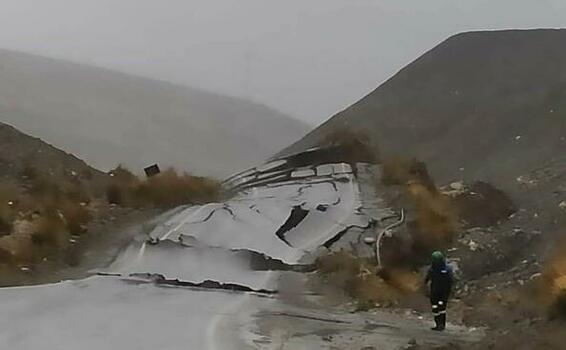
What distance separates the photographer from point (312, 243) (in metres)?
22.0

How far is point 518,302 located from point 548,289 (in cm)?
108

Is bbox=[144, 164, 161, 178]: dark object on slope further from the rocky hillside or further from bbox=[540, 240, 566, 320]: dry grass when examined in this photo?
bbox=[540, 240, 566, 320]: dry grass

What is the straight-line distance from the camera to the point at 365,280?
18.8m

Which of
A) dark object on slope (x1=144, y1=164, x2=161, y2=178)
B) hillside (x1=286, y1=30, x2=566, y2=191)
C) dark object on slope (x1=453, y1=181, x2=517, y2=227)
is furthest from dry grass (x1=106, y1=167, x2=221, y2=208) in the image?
hillside (x1=286, y1=30, x2=566, y2=191)

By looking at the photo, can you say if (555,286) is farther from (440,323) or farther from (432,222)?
(432,222)

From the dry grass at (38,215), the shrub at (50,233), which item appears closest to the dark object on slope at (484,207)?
the dry grass at (38,215)

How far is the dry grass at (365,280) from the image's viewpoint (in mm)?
18125

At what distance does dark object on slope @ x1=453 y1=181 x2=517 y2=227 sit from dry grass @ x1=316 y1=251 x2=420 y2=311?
7.28 meters

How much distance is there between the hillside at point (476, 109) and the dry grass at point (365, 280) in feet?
59.8

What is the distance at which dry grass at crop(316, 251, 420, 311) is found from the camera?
59.5 feet

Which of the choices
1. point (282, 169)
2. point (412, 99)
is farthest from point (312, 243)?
point (412, 99)

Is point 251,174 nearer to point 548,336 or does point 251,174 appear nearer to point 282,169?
point 282,169

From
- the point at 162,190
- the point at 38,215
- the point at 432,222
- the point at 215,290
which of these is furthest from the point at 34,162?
the point at 215,290

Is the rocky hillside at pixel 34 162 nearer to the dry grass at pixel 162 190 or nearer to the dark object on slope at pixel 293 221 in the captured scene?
the dry grass at pixel 162 190
